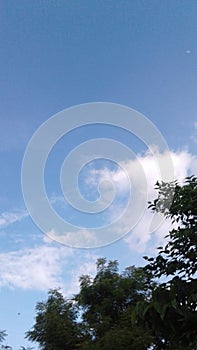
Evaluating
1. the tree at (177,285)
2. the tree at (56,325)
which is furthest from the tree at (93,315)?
the tree at (177,285)

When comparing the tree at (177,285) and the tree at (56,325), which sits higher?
the tree at (56,325)

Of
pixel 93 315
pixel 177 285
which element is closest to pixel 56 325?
pixel 93 315

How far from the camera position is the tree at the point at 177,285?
448 cm

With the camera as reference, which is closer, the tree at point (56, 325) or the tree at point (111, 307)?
the tree at point (111, 307)

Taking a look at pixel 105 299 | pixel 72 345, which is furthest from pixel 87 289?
pixel 72 345

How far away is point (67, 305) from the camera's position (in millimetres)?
16641

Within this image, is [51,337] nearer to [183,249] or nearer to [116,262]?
[116,262]

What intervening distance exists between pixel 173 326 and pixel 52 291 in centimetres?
1359

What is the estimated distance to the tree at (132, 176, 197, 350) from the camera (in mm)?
4484

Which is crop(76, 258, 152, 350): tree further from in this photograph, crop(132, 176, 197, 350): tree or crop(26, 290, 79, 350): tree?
crop(132, 176, 197, 350): tree

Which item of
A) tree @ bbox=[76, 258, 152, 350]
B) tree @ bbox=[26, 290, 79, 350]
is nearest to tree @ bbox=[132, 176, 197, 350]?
tree @ bbox=[76, 258, 152, 350]

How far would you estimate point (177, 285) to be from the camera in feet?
15.3

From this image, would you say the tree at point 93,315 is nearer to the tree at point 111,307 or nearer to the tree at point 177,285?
the tree at point 111,307

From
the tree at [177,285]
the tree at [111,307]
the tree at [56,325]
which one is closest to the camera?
the tree at [177,285]
